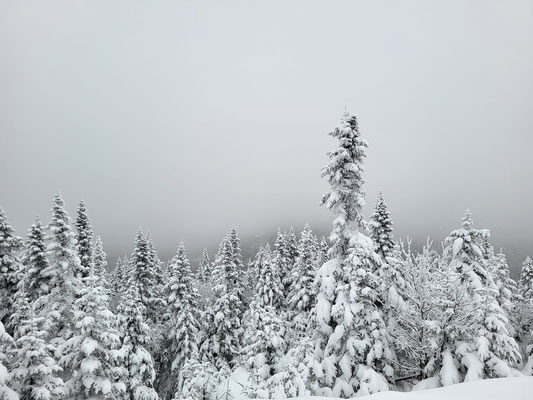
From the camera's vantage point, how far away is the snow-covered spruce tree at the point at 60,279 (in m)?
20.3

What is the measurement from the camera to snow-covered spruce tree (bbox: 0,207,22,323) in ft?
76.1

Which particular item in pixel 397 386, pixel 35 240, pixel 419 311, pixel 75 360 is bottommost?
pixel 397 386

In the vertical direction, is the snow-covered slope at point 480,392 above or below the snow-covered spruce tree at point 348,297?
below

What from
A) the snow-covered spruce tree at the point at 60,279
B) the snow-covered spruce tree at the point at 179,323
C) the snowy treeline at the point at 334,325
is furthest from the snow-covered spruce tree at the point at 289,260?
the snow-covered spruce tree at the point at 60,279

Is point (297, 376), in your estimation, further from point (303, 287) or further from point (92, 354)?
point (303, 287)

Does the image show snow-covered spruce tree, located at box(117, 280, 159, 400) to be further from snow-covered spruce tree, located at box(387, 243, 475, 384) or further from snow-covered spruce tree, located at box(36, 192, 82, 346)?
snow-covered spruce tree, located at box(387, 243, 475, 384)

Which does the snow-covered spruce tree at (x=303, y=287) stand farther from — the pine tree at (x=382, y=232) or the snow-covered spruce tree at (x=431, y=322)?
the snow-covered spruce tree at (x=431, y=322)

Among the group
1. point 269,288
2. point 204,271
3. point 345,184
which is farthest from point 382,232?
point 204,271

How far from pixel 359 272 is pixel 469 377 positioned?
17.8 ft

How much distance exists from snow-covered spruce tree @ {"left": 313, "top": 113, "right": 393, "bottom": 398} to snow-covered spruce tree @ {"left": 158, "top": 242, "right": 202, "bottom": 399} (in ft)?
70.3

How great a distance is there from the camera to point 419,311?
50.7 ft

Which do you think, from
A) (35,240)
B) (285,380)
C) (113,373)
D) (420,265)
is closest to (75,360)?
(113,373)

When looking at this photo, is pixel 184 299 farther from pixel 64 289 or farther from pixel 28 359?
pixel 28 359

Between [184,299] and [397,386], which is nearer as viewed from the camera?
[397,386]
